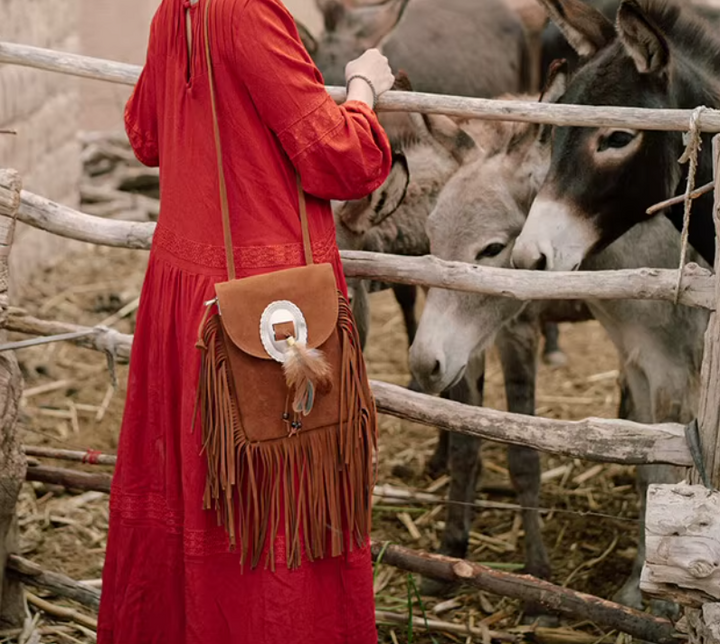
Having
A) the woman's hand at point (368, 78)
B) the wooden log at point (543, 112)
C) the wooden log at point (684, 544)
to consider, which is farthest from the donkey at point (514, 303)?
the wooden log at point (684, 544)

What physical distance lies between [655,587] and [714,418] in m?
0.41

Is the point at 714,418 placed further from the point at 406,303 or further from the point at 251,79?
the point at 406,303

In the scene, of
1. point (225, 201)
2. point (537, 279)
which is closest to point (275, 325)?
point (225, 201)

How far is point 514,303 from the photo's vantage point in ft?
11.2

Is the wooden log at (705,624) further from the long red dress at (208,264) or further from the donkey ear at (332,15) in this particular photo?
the donkey ear at (332,15)

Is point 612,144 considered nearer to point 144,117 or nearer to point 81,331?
point 144,117

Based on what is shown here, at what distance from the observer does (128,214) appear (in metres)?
7.16

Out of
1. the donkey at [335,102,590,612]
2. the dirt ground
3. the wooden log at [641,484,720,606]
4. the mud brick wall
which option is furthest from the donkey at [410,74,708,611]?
the mud brick wall

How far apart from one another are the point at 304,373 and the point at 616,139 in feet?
4.07

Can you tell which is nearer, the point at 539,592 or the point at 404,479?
the point at 539,592

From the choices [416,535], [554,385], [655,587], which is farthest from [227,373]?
[554,385]

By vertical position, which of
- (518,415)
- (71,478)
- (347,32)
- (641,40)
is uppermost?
(347,32)

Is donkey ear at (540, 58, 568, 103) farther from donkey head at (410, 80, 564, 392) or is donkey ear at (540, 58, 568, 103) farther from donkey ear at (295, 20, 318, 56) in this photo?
donkey ear at (295, 20, 318, 56)

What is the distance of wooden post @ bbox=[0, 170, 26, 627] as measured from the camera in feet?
9.15
